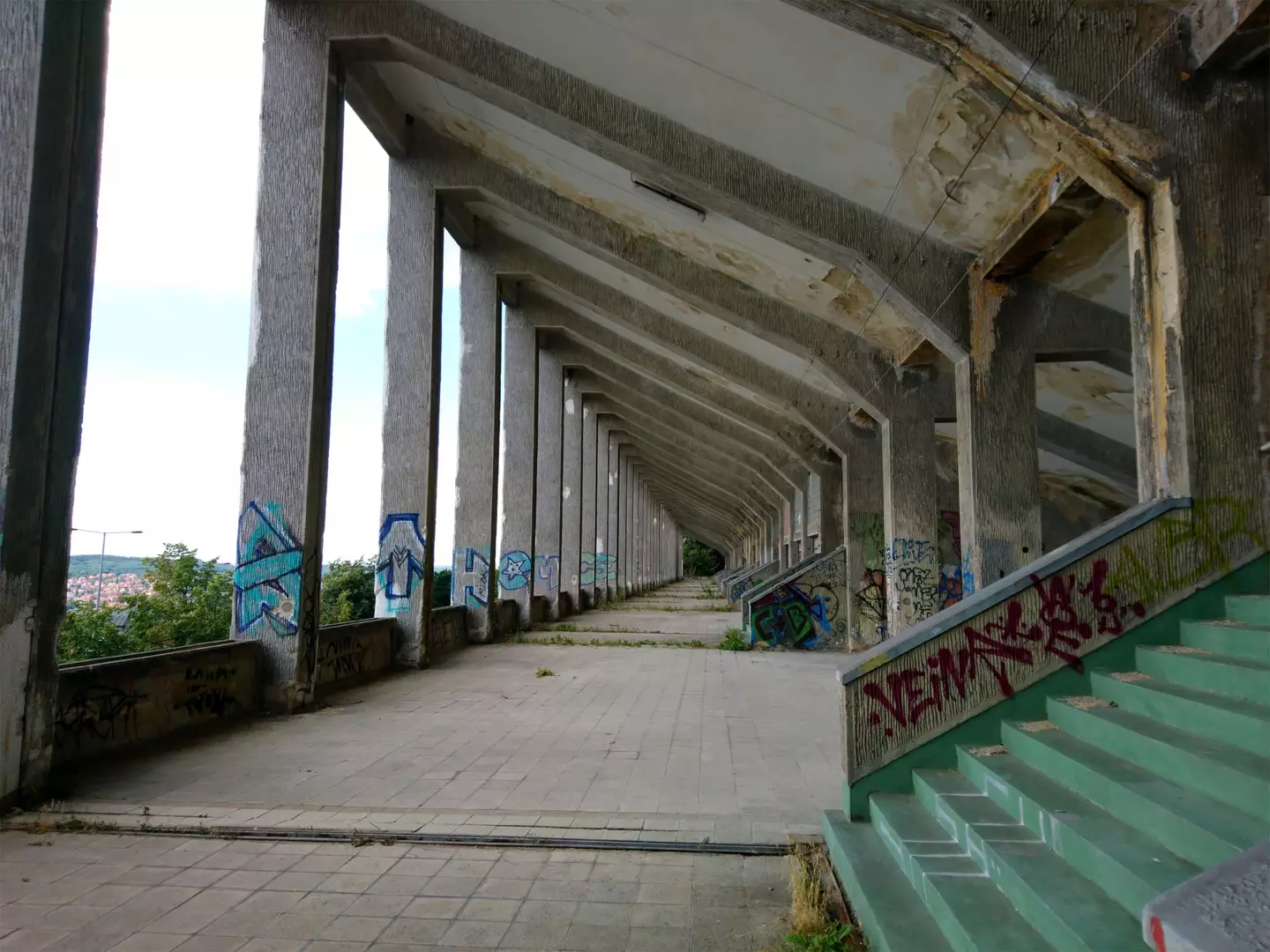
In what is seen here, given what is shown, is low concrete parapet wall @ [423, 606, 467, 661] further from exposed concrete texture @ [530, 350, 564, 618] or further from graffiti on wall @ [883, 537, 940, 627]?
exposed concrete texture @ [530, 350, 564, 618]

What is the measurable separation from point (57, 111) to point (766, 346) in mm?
9953

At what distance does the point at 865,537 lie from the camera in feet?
46.8

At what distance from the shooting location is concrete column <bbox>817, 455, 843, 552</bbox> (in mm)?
17328

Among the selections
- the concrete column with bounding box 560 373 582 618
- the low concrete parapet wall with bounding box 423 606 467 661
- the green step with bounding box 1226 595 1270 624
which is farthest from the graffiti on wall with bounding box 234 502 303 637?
the concrete column with bounding box 560 373 582 618

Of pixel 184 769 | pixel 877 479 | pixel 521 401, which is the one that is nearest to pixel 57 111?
pixel 184 769

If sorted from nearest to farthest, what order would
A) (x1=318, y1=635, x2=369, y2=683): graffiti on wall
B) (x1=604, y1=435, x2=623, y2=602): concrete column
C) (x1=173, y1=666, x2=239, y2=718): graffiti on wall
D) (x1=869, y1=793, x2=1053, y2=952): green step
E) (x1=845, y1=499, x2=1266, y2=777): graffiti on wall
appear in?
(x1=869, y1=793, x2=1053, y2=952): green step, (x1=845, y1=499, x2=1266, y2=777): graffiti on wall, (x1=173, y1=666, x2=239, y2=718): graffiti on wall, (x1=318, y1=635, x2=369, y2=683): graffiti on wall, (x1=604, y1=435, x2=623, y2=602): concrete column

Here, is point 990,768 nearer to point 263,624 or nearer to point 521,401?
point 263,624

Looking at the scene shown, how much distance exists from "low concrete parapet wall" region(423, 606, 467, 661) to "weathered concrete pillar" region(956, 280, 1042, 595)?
8113mm

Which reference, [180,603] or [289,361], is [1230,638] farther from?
[180,603]

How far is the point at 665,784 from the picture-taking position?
5.77m

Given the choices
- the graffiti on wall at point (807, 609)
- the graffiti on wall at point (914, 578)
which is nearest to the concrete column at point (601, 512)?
the graffiti on wall at point (807, 609)

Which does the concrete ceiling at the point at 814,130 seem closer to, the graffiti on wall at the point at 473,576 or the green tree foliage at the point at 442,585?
the graffiti on wall at the point at 473,576

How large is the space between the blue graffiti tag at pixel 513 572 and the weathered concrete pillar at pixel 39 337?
45.3 ft

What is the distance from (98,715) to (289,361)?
429 cm
